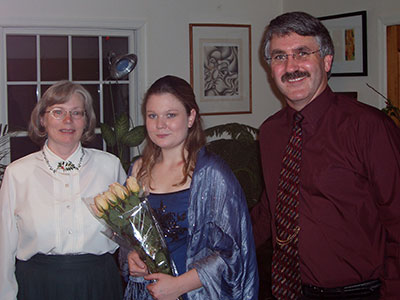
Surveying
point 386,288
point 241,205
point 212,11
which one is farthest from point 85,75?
point 386,288

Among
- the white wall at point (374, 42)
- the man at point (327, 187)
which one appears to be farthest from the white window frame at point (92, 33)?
the man at point (327, 187)

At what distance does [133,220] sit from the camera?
1767 millimetres

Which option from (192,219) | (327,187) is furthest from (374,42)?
(192,219)

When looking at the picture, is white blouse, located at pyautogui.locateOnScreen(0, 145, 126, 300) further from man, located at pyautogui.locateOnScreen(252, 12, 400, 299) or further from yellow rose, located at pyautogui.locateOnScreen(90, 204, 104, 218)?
man, located at pyautogui.locateOnScreen(252, 12, 400, 299)

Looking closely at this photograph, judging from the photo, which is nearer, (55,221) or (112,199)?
(112,199)

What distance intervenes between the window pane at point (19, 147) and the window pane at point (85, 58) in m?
0.73

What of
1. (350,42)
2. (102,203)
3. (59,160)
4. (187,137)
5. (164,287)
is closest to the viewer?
(102,203)

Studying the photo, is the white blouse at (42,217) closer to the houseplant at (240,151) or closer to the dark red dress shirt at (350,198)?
the dark red dress shirt at (350,198)

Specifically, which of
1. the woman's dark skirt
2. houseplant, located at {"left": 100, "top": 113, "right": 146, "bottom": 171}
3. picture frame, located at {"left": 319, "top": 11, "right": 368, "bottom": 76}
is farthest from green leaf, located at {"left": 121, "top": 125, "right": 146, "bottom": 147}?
the woman's dark skirt

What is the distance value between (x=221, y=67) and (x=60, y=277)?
11.3 ft

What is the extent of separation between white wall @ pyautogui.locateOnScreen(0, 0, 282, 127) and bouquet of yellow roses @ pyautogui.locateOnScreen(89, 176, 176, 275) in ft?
10.7

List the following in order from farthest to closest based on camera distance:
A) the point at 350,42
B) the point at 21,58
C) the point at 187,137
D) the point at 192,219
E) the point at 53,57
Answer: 1. the point at 53,57
2. the point at 21,58
3. the point at 350,42
4. the point at 187,137
5. the point at 192,219

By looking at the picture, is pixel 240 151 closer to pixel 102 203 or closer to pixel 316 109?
pixel 316 109

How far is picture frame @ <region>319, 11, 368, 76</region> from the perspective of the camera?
4484 mm
